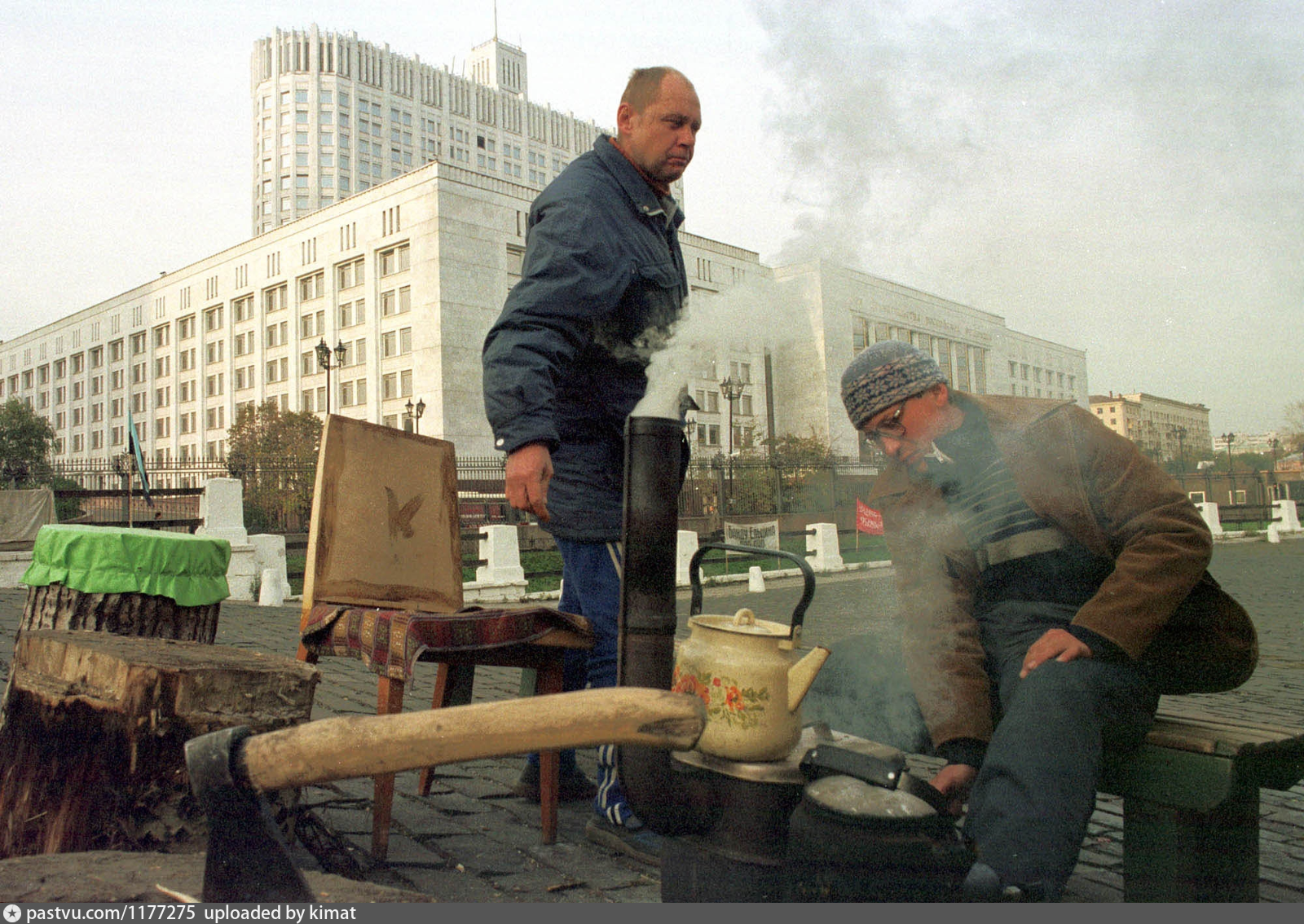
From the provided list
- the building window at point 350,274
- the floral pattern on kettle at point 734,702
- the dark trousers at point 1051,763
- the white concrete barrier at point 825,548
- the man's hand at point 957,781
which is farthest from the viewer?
the building window at point 350,274

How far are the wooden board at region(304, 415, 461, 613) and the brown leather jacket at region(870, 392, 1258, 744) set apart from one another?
180 cm

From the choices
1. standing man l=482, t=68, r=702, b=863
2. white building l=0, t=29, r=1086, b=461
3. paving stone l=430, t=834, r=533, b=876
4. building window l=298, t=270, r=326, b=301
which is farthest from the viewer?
building window l=298, t=270, r=326, b=301

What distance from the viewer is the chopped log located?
109 inches

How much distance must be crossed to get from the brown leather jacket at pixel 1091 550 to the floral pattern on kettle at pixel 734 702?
0.76m

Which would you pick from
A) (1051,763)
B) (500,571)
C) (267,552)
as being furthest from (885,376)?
(267,552)

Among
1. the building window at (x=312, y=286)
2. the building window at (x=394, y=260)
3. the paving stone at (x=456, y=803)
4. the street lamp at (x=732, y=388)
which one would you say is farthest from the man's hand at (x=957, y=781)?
the building window at (x=312, y=286)

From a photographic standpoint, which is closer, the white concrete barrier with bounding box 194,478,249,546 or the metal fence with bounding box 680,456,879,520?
the white concrete barrier with bounding box 194,478,249,546

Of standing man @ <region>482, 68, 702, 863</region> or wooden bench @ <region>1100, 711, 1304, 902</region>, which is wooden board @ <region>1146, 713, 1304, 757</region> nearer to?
wooden bench @ <region>1100, 711, 1304, 902</region>

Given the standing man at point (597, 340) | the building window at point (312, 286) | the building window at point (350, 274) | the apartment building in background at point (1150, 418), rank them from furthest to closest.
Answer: the building window at point (312, 286)
the building window at point (350, 274)
the apartment building in background at point (1150, 418)
the standing man at point (597, 340)

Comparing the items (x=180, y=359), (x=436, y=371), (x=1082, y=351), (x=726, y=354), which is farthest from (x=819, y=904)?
(x=180, y=359)

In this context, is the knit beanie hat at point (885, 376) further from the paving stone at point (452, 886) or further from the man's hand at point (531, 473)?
the paving stone at point (452, 886)

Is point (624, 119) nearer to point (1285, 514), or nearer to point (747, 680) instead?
point (747, 680)

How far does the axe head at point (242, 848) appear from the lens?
1.28 meters

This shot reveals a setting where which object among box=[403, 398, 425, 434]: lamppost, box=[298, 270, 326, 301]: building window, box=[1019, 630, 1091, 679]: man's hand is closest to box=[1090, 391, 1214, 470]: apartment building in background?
box=[1019, 630, 1091, 679]: man's hand
